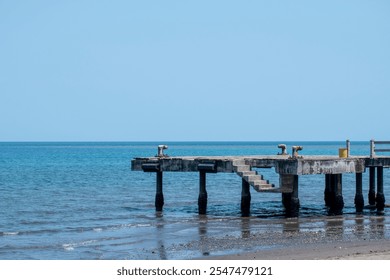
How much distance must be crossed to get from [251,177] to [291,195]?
1.81m

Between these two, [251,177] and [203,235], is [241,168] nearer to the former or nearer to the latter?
[251,177]

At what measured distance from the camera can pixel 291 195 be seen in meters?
36.2

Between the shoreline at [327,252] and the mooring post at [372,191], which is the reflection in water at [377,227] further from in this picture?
the mooring post at [372,191]

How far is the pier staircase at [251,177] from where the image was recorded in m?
35.7

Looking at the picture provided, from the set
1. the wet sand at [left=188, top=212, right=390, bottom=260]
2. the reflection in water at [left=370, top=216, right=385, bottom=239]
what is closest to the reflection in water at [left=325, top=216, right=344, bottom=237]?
the wet sand at [left=188, top=212, right=390, bottom=260]

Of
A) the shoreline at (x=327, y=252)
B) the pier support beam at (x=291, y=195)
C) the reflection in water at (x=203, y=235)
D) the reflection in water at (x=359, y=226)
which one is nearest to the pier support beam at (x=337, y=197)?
the reflection in water at (x=359, y=226)

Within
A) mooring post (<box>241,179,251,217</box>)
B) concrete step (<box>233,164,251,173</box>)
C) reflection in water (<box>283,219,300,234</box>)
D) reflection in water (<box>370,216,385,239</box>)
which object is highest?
concrete step (<box>233,164,251,173</box>)

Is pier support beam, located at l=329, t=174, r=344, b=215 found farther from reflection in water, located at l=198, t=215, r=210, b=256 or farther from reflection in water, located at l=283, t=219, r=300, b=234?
reflection in water, located at l=198, t=215, r=210, b=256

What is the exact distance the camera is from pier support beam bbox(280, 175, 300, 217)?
116 ft

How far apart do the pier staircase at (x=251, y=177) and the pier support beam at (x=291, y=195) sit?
1.97 ft

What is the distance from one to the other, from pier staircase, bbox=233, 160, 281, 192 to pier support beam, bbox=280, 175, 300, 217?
23.7 inches

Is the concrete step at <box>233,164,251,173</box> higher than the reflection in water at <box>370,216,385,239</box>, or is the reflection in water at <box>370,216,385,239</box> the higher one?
the concrete step at <box>233,164,251,173</box>

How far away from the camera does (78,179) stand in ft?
261
